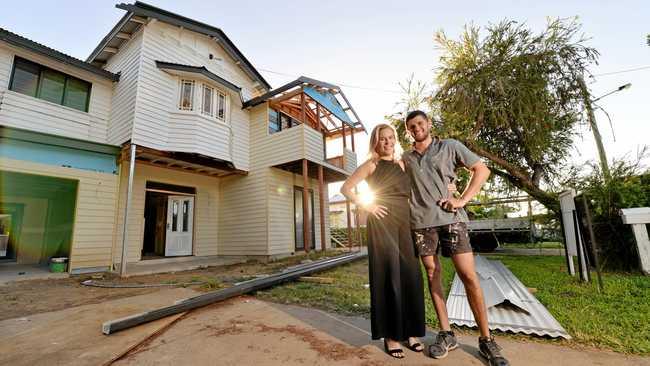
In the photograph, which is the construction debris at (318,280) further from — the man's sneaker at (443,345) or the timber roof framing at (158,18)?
→ the timber roof framing at (158,18)

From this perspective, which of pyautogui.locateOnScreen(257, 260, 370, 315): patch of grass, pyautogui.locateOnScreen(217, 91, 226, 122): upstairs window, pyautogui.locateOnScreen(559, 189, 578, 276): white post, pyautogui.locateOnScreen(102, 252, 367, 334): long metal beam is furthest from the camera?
pyautogui.locateOnScreen(217, 91, 226, 122): upstairs window

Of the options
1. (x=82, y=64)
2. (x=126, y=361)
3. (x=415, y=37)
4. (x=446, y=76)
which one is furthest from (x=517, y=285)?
(x=82, y=64)

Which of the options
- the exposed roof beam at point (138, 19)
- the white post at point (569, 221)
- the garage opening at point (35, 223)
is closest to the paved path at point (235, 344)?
the white post at point (569, 221)

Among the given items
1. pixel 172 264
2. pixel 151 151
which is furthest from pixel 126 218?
pixel 172 264

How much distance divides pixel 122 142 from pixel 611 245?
1028 centimetres

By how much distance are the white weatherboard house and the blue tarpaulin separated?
0.06 metres

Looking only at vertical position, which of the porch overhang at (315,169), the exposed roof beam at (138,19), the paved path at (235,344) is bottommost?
the paved path at (235,344)

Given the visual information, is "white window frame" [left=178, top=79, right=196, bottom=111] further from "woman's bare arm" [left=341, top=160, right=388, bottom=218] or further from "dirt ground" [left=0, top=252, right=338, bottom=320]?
"woman's bare arm" [left=341, top=160, right=388, bottom=218]

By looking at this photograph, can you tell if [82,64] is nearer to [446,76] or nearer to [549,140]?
[446,76]

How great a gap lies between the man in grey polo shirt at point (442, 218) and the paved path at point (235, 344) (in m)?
0.23

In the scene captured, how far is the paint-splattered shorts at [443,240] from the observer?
5.50 ft

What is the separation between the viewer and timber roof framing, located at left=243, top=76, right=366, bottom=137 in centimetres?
845

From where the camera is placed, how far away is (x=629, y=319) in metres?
1.99

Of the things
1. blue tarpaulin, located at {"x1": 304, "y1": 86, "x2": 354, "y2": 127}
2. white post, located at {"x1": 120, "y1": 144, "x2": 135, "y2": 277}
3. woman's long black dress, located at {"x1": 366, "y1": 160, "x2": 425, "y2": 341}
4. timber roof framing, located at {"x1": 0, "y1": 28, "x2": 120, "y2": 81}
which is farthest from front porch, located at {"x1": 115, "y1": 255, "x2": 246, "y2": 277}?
woman's long black dress, located at {"x1": 366, "y1": 160, "x2": 425, "y2": 341}
